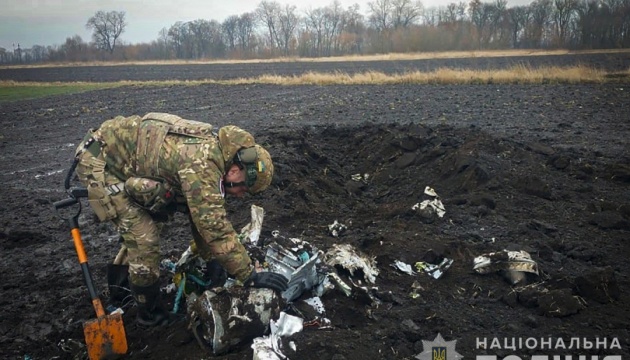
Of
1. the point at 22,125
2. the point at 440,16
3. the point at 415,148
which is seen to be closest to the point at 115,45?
the point at 440,16

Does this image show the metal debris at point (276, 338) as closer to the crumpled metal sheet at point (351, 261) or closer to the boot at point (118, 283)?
the crumpled metal sheet at point (351, 261)

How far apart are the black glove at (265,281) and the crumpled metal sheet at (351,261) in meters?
1.00

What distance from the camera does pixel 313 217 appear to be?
7062 millimetres

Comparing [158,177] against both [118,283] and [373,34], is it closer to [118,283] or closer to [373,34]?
[118,283]

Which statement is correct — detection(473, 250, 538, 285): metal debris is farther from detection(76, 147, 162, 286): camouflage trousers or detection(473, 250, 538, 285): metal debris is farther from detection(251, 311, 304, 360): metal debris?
detection(76, 147, 162, 286): camouflage trousers

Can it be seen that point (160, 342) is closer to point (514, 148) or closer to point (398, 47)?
point (514, 148)

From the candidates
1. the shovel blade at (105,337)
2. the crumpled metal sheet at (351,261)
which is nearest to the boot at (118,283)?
the shovel blade at (105,337)

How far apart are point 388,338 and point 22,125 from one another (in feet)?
54.3

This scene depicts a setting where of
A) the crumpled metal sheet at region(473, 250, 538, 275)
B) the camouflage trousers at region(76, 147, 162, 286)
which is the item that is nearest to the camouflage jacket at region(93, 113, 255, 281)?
the camouflage trousers at region(76, 147, 162, 286)

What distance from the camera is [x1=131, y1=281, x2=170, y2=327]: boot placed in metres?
4.37

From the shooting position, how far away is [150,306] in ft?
14.7

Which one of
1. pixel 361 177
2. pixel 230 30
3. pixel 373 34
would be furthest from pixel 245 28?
pixel 361 177

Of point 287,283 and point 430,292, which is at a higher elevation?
point 287,283

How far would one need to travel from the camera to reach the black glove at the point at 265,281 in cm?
389
